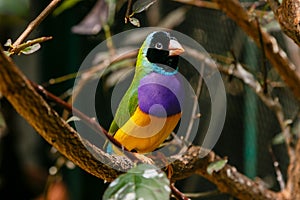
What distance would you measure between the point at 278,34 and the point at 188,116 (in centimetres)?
38

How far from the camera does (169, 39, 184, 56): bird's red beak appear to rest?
0.53 meters

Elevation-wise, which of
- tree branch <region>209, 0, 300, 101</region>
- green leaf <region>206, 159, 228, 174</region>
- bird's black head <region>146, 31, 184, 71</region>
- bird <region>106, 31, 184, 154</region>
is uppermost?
bird's black head <region>146, 31, 184, 71</region>

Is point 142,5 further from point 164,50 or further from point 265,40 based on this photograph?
point 265,40

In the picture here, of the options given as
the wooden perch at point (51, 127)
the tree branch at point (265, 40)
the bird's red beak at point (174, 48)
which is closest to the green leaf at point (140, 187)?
the wooden perch at point (51, 127)

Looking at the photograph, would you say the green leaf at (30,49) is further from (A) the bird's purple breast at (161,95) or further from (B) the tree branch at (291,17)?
(B) the tree branch at (291,17)

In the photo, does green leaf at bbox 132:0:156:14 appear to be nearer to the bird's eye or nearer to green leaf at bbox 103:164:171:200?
the bird's eye

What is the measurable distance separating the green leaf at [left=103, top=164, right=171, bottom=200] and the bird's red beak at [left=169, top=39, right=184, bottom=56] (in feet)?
0.54

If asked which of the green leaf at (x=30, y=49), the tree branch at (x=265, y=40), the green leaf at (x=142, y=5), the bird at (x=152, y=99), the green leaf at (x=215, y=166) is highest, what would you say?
the green leaf at (x=30, y=49)

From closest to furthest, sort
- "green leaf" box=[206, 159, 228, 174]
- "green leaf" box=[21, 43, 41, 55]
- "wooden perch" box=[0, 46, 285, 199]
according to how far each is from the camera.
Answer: "wooden perch" box=[0, 46, 285, 199], "green leaf" box=[21, 43, 41, 55], "green leaf" box=[206, 159, 228, 174]

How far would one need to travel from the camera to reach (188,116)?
86 centimetres

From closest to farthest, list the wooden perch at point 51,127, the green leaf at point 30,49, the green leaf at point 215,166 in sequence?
the wooden perch at point 51,127 < the green leaf at point 30,49 < the green leaf at point 215,166

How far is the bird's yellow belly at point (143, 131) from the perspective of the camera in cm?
57

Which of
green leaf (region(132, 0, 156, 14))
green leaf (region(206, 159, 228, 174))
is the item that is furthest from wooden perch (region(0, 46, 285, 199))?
green leaf (region(132, 0, 156, 14))

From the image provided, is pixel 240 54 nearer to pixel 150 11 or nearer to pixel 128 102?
pixel 150 11
